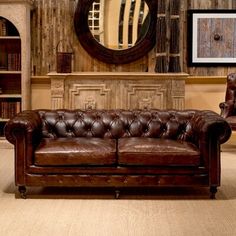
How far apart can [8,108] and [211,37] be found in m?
3.06

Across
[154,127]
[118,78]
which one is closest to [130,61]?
[118,78]

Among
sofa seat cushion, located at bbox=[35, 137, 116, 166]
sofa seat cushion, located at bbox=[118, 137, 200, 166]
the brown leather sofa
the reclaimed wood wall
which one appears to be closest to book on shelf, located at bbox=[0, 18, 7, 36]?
the reclaimed wood wall

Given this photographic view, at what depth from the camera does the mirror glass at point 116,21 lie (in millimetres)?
7680

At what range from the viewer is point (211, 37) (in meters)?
7.79

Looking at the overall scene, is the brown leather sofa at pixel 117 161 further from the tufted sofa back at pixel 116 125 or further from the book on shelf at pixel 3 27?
the book on shelf at pixel 3 27

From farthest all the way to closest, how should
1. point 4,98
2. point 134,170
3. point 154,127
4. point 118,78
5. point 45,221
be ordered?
1. point 4,98
2. point 118,78
3. point 154,127
4. point 134,170
5. point 45,221

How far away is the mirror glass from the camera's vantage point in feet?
25.2

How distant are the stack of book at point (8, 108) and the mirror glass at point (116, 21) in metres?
1.48

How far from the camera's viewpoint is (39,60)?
7.81 metres

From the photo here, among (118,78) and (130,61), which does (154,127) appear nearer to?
(118,78)

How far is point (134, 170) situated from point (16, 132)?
42.3 inches

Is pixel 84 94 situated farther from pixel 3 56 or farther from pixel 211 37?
pixel 211 37

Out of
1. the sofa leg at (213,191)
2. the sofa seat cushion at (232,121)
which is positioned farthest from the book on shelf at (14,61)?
the sofa leg at (213,191)

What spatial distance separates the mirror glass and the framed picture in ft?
2.26
